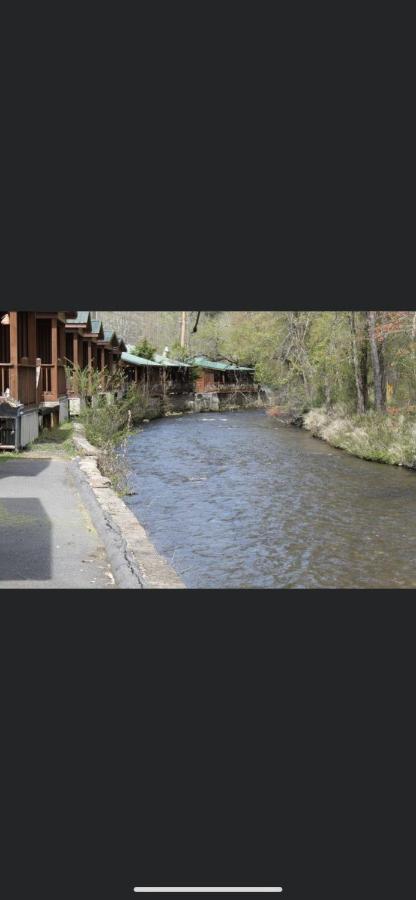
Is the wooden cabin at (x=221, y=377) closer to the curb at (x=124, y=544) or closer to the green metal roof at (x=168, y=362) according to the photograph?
the green metal roof at (x=168, y=362)

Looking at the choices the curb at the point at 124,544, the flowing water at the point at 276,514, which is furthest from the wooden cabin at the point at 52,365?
the curb at the point at 124,544

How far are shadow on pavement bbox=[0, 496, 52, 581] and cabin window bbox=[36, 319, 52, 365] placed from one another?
37.3 ft

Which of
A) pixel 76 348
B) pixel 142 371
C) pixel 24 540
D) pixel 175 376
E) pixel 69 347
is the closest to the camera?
pixel 24 540

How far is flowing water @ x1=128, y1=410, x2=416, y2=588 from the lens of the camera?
1109cm

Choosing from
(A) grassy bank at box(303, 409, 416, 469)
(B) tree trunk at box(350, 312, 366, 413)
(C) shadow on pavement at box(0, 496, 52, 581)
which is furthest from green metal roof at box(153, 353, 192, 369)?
(C) shadow on pavement at box(0, 496, 52, 581)

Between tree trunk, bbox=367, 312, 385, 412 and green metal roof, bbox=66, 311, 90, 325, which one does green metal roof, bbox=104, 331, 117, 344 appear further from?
tree trunk, bbox=367, 312, 385, 412

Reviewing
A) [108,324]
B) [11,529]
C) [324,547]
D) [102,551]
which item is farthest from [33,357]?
[108,324]

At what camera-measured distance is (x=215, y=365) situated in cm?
5247

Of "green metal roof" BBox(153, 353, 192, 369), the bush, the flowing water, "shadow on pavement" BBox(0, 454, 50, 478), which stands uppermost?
"green metal roof" BBox(153, 353, 192, 369)

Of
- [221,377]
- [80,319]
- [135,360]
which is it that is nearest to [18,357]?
[80,319]

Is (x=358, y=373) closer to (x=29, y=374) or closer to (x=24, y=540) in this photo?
(x=29, y=374)

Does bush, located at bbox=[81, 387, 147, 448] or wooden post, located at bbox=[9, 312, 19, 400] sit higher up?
wooden post, located at bbox=[9, 312, 19, 400]

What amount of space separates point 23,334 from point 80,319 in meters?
9.02

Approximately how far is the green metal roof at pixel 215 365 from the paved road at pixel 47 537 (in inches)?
1554
